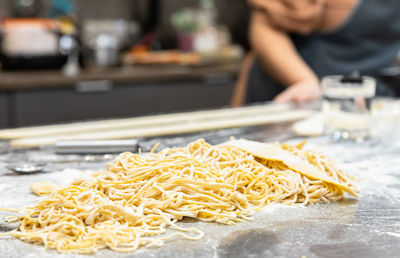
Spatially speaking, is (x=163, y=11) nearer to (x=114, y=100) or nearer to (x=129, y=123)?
(x=114, y=100)

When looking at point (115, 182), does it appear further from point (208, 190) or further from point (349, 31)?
point (349, 31)

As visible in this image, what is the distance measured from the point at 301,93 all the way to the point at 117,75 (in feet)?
3.75

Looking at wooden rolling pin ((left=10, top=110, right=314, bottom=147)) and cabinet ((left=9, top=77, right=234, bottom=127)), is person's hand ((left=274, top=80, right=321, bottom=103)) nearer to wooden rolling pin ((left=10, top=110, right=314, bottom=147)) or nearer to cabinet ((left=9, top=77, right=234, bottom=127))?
wooden rolling pin ((left=10, top=110, right=314, bottom=147))

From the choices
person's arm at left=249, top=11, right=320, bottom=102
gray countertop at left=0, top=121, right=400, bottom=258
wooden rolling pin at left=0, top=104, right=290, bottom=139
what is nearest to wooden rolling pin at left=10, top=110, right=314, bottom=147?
wooden rolling pin at left=0, top=104, right=290, bottom=139

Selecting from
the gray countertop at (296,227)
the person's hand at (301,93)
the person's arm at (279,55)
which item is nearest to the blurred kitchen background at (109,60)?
the person's arm at (279,55)

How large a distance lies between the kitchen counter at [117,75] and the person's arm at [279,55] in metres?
0.74

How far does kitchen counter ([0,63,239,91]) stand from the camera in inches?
104

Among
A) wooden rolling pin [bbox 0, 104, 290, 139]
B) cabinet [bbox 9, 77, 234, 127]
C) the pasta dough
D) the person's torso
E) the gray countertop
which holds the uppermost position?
the person's torso

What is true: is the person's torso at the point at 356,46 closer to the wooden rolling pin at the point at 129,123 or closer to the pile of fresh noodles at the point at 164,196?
the wooden rolling pin at the point at 129,123

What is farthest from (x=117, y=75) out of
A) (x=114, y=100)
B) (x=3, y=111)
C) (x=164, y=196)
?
(x=164, y=196)

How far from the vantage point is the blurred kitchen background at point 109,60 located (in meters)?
2.73

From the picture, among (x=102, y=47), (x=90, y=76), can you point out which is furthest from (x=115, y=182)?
(x=102, y=47)

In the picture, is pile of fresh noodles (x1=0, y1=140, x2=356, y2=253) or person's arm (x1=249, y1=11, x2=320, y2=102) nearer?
pile of fresh noodles (x1=0, y1=140, x2=356, y2=253)

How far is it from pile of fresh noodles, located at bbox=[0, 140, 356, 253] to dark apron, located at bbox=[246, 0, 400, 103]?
1.40 m
